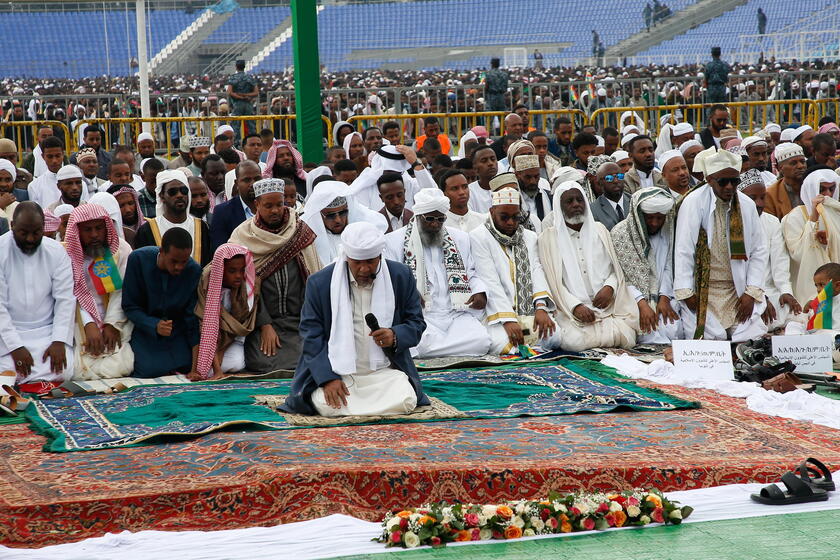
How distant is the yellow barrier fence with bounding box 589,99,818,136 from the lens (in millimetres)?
14578

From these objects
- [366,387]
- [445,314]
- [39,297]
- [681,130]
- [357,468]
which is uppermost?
[681,130]

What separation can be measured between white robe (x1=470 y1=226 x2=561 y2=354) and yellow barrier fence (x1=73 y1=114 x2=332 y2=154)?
4938 mm

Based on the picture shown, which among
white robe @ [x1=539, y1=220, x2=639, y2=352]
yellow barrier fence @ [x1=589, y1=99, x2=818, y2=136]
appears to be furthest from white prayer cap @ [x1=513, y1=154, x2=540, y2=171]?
yellow barrier fence @ [x1=589, y1=99, x2=818, y2=136]

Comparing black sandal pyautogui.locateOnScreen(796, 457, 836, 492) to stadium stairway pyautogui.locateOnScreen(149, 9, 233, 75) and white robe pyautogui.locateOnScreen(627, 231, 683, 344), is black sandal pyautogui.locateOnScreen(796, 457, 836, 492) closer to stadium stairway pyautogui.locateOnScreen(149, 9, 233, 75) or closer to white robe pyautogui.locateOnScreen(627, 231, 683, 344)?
white robe pyautogui.locateOnScreen(627, 231, 683, 344)

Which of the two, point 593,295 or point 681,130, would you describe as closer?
point 593,295

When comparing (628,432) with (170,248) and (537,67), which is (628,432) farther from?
(537,67)

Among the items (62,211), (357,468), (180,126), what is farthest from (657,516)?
(180,126)

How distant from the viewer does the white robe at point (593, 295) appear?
7633 millimetres

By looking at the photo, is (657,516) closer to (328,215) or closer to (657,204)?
(328,215)

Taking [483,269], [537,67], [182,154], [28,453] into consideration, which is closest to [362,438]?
[28,453]

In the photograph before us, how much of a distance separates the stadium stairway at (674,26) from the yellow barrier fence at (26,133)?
101 ft

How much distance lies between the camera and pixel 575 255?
7.85 m

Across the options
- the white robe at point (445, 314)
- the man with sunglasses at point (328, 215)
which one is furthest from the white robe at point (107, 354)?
the white robe at point (445, 314)

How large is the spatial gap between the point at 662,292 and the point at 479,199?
6.56ft
